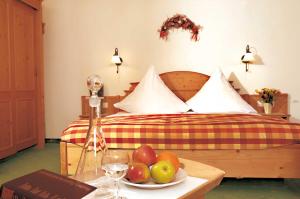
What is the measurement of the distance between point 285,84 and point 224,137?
2.19m

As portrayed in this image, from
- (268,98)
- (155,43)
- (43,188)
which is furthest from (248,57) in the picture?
(43,188)

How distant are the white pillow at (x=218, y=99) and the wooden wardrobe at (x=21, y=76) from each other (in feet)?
7.23

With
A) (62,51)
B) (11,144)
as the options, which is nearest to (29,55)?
(62,51)

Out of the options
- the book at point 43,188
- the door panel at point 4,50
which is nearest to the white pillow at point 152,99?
the door panel at point 4,50

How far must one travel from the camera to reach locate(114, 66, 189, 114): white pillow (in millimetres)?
3486

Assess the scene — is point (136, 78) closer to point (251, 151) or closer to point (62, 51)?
point (62, 51)

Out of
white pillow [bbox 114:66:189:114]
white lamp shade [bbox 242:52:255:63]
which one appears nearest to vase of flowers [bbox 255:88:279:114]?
white lamp shade [bbox 242:52:255:63]

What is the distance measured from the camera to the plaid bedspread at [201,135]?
85.7 inches

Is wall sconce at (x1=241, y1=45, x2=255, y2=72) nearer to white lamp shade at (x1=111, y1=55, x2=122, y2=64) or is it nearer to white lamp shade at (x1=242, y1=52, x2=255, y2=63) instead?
white lamp shade at (x1=242, y1=52, x2=255, y2=63)

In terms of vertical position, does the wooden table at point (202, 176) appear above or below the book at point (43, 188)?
below

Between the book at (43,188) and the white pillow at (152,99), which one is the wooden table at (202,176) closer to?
the book at (43,188)

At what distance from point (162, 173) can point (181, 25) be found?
10.9 ft

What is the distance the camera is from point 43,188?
806 mm

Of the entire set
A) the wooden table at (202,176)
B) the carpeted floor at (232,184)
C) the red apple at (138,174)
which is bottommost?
the carpeted floor at (232,184)
